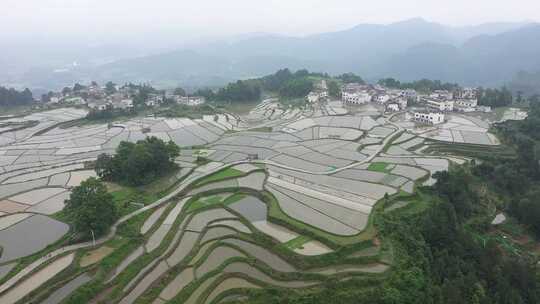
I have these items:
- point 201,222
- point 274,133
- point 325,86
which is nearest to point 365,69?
point 325,86

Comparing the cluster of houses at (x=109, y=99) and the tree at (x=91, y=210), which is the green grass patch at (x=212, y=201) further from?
the cluster of houses at (x=109, y=99)

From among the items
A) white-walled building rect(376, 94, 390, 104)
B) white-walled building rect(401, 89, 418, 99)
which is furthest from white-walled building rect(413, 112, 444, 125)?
white-walled building rect(401, 89, 418, 99)

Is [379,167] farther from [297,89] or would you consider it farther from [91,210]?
[297,89]

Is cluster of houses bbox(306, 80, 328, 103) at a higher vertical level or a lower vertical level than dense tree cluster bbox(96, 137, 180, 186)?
higher

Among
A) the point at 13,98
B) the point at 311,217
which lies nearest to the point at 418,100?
the point at 311,217

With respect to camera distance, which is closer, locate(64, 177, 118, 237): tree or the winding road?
the winding road

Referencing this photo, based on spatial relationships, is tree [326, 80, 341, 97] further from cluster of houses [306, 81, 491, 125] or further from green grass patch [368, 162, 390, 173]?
green grass patch [368, 162, 390, 173]

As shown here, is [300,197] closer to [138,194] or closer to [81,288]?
[138,194]
